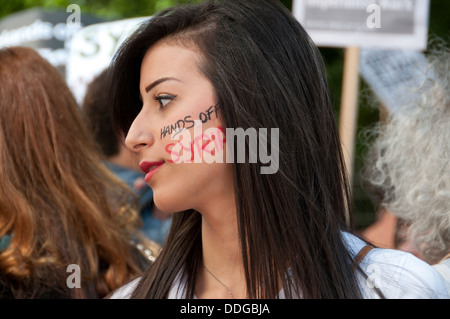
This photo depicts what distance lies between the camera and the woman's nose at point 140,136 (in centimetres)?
131

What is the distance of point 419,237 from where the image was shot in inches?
66.3

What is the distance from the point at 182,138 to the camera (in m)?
1.26

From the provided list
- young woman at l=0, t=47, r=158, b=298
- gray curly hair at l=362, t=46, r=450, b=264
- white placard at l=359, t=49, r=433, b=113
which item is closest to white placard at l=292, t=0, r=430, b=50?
white placard at l=359, t=49, r=433, b=113

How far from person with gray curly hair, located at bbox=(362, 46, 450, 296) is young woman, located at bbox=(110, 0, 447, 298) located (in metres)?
0.33

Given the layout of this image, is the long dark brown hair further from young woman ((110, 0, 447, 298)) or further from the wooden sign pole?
the wooden sign pole

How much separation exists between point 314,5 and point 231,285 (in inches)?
62.2

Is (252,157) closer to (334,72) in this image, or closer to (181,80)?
(181,80)

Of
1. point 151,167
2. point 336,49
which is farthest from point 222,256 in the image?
point 336,49

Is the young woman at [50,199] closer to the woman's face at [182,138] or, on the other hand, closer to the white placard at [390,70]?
the woman's face at [182,138]

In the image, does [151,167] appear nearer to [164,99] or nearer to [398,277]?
[164,99]

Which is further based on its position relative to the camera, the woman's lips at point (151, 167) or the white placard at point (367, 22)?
the white placard at point (367, 22)

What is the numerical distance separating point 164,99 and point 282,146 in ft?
0.96

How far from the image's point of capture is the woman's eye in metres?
1.29

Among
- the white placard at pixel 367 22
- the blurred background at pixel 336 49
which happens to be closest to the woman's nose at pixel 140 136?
the blurred background at pixel 336 49
